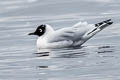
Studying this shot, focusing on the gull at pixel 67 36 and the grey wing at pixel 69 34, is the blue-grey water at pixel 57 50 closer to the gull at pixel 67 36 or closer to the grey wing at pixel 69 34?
the gull at pixel 67 36

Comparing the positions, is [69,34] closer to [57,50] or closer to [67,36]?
[67,36]

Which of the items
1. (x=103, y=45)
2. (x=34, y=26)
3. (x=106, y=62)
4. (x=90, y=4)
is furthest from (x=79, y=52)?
(x=90, y=4)

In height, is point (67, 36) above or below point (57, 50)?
above

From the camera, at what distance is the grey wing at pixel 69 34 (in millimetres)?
17172

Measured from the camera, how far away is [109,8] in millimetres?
25609

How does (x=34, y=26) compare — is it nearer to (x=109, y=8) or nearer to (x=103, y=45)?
(x=109, y=8)

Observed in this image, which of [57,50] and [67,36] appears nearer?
[57,50]

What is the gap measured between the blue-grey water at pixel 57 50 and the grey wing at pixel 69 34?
39cm

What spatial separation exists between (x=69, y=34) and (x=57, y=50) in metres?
0.73

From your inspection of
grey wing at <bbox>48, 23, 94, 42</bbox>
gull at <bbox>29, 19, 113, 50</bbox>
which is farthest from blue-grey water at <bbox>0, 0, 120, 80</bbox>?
grey wing at <bbox>48, 23, 94, 42</bbox>

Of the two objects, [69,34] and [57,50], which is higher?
[69,34]

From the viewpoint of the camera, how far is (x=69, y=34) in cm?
1730

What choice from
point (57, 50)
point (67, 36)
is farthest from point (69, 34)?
point (57, 50)

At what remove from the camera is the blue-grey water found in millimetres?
12773
